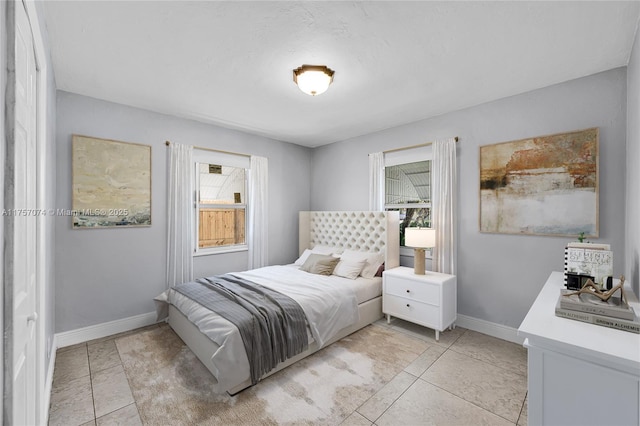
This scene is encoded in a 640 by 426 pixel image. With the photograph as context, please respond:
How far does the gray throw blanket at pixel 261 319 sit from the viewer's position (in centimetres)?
220

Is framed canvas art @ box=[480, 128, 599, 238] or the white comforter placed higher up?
framed canvas art @ box=[480, 128, 599, 238]

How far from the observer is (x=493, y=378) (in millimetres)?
2344

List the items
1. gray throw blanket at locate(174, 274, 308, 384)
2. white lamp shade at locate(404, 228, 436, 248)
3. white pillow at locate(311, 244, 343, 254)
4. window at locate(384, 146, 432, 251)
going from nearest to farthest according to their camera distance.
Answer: gray throw blanket at locate(174, 274, 308, 384)
white lamp shade at locate(404, 228, 436, 248)
window at locate(384, 146, 432, 251)
white pillow at locate(311, 244, 343, 254)

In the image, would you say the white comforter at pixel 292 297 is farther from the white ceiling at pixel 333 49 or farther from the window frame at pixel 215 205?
the white ceiling at pixel 333 49

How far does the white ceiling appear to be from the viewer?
1743mm

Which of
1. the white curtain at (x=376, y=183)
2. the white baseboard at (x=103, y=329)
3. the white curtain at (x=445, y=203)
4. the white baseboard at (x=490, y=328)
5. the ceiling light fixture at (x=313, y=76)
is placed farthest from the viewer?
the white curtain at (x=376, y=183)

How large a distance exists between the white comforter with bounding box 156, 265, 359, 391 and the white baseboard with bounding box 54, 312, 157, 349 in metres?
0.41

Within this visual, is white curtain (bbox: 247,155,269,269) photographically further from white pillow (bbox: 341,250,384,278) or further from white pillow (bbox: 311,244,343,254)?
Answer: white pillow (bbox: 341,250,384,278)

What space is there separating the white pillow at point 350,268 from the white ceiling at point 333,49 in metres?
2.02

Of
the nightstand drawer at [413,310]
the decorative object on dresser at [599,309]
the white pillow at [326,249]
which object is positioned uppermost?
the decorative object on dresser at [599,309]

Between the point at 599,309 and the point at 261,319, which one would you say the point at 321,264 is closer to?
the point at 261,319

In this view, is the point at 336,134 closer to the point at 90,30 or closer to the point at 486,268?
the point at 486,268

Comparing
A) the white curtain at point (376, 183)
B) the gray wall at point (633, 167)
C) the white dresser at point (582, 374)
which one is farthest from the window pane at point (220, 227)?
the gray wall at point (633, 167)

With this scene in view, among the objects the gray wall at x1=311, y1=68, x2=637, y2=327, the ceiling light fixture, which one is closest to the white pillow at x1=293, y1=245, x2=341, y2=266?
the gray wall at x1=311, y1=68, x2=637, y2=327
